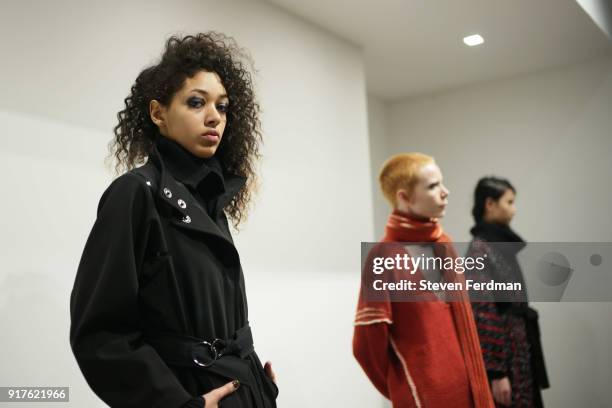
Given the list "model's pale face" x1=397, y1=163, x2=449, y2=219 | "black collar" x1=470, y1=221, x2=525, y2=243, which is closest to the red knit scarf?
"model's pale face" x1=397, y1=163, x2=449, y2=219

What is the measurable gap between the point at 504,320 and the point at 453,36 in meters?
1.75

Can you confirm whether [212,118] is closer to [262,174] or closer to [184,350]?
[184,350]

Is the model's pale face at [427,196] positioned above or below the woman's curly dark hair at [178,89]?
below

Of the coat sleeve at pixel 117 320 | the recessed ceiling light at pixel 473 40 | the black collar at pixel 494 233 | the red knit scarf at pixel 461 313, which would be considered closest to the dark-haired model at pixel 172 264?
the coat sleeve at pixel 117 320

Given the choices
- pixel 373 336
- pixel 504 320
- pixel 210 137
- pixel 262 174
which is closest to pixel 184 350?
pixel 210 137

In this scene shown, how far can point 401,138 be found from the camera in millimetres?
4695

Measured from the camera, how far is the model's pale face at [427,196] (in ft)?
6.76

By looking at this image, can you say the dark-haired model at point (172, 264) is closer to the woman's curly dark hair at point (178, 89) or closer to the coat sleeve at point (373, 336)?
the woman's curly dark hair at point (178, 89)

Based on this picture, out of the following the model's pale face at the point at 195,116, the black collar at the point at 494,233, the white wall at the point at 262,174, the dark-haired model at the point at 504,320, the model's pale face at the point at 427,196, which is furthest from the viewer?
the black collar at the point at 494,233

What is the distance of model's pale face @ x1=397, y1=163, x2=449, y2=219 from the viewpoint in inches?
81.1

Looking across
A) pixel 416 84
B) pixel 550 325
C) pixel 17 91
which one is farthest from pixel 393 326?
pixel 416 84

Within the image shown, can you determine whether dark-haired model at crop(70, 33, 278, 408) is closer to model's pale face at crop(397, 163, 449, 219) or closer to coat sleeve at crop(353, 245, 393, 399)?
coat sleeve at crop(353, 245, 393, 399)

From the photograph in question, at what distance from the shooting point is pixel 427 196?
206 centimetres

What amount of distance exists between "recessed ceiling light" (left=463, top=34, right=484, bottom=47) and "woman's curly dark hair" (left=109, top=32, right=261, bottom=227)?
2342 mm
